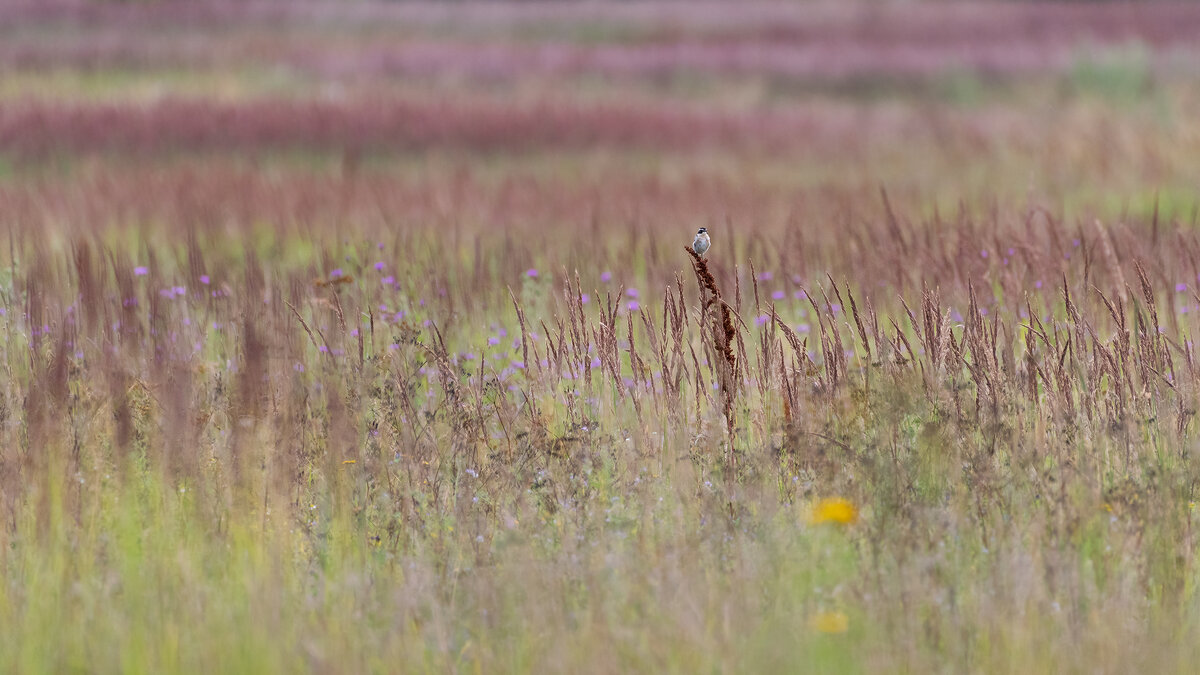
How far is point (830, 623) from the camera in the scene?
2387mm

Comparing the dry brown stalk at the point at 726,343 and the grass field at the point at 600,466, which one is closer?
the grass field at the point at 600,466

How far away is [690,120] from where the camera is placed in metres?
12.7

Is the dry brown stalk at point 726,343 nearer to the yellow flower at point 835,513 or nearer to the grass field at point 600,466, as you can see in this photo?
the grass field at point 600,466

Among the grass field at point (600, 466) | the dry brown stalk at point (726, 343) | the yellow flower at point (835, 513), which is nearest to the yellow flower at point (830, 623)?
the grass field at point (600, 466)

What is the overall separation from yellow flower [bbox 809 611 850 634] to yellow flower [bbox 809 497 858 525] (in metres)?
0.34

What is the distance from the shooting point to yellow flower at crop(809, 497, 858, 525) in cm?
272

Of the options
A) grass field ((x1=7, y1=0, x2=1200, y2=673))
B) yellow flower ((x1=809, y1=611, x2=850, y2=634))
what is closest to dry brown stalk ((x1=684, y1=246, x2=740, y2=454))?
grass field ((x1=7, y1=0, x2=1200, y2=673))

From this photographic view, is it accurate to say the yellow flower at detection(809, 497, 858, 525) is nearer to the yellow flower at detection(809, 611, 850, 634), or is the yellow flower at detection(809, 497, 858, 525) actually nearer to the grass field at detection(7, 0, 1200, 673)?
the grass field at detection(7, 0, 1200, 673)

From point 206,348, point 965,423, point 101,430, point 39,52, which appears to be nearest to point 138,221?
point 206,348

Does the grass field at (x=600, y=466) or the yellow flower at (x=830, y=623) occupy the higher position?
the grass field at (x=600, y=466)

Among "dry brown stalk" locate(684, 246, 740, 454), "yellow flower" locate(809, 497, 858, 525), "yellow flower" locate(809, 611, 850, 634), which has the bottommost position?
"yellow flower" locate(809, 611, 850, 634)

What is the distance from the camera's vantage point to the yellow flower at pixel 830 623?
2.37m

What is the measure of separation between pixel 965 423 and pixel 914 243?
217cm

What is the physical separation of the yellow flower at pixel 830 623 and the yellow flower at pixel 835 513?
1.10 ft
